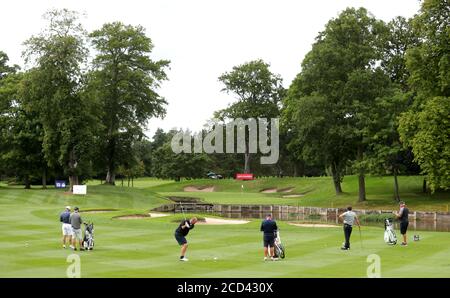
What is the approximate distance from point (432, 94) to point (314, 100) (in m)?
13.0

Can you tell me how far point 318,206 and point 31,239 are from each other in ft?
131

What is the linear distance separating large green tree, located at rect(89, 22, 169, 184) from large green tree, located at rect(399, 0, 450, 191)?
42262 mm

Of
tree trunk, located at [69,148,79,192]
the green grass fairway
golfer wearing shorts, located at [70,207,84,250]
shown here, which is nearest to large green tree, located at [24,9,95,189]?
tree trunk, located at [69,148,79,192]

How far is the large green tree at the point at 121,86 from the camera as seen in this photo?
267ft

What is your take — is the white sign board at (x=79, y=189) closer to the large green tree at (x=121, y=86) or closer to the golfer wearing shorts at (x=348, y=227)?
the large green tree at (x=121, y=86)

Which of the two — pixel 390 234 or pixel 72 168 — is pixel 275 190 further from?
pixel 390 234

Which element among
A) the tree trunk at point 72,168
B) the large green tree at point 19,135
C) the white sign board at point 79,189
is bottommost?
the white sign board at point 79,189

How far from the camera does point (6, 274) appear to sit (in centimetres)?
2041

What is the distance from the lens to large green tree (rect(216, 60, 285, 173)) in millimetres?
107562

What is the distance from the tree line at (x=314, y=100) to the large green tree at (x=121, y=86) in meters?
0.16

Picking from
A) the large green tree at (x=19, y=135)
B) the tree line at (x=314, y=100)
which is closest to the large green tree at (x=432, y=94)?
the tree line at (x=314, y=100)

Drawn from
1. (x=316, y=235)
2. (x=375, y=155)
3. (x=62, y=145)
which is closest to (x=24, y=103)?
(x=62, y=145)

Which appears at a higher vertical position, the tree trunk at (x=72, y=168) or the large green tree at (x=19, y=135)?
the large green tree at (x=19, y=135)
